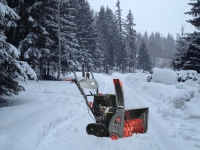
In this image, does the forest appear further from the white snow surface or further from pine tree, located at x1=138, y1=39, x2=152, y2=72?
pine tree, located at x1=138, y1=39, x2=152, y2=72

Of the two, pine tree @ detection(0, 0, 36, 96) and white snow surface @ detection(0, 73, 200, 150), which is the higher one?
pine tree @ detection(0, 0, 36, 96)

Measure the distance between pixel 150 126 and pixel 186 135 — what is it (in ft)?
4.29

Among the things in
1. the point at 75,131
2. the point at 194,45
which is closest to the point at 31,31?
the point at 75,131

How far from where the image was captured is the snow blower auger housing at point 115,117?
466 centimetres

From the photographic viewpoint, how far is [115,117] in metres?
4.71

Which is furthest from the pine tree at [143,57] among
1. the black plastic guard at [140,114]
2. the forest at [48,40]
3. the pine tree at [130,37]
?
the black plastic guard at [140,114]

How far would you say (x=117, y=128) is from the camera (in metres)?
4.71

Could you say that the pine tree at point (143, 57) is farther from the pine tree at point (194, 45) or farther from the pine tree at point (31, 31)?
the pine tree at point (31, 31)

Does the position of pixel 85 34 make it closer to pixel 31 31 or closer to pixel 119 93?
pixel 31 31

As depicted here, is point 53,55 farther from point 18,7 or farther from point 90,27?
point 90,27

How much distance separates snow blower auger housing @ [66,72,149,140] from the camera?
466cm

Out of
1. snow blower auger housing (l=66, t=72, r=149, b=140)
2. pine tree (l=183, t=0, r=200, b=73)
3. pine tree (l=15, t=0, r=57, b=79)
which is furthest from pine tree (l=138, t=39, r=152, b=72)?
snow blower auger housing (l=66, t=72, r=149, b=140)

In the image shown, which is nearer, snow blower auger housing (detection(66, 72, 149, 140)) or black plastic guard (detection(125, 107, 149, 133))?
snow blower auger housing (detection(66, 72, 149, 140))

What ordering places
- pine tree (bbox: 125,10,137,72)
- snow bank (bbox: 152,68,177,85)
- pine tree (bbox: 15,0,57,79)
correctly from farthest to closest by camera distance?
pine tree (bbox: 125,10,137,72) < snow bank (bbox: 152,68,177,85) < pine tree (bbox: 15,0,57,79)
